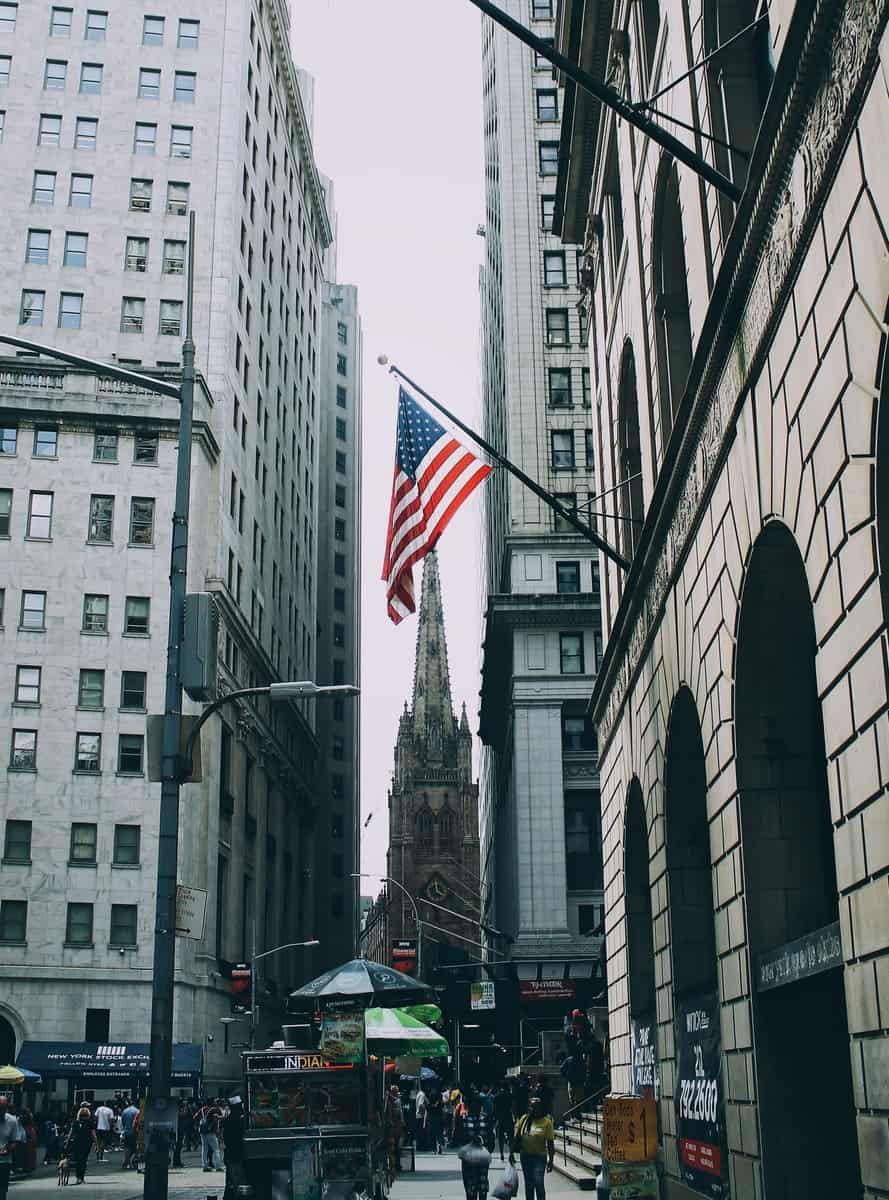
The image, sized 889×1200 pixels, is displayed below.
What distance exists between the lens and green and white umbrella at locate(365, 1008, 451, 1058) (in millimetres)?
25531

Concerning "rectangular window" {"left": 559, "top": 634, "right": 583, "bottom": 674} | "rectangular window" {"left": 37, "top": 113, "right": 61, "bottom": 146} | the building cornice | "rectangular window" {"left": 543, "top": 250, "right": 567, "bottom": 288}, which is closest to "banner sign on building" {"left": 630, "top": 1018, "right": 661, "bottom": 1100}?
the building cornice

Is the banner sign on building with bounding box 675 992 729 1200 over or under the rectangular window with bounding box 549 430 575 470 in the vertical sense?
under

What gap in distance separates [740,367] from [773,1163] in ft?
26.1

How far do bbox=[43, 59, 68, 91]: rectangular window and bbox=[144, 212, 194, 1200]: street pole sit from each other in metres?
57.8

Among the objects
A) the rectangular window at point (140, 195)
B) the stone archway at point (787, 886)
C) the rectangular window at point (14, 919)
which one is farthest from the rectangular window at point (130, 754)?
the stone archway at point (787, 886)

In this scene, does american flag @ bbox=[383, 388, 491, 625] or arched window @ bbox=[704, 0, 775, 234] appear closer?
arched window @ bbox=[704, 0, 775, 234]

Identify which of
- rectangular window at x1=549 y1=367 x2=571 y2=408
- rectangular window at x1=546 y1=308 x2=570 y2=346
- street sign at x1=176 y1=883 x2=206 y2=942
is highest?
rectangular window at x1=546 y1=308 x2=570 y2=346

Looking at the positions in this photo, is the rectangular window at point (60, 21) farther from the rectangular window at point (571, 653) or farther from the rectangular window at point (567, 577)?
the rectangular window at point (571, 653)

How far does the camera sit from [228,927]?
6172cm

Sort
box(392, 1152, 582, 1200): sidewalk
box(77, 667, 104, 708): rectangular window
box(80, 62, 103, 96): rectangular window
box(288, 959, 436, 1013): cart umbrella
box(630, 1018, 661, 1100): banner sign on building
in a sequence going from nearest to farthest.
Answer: box(630, 1018, 661, 1100): banner sign on building < box(288, 959, 436, 1013): cart umbrella < box(392, 1152, 582, 1200): sidewalk < box(77, 667, 104, 708): rectangular window < box(80, 62, 103, 96): rectangular window

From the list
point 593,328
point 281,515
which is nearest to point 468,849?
point 281,515

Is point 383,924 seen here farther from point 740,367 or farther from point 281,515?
point 740,367

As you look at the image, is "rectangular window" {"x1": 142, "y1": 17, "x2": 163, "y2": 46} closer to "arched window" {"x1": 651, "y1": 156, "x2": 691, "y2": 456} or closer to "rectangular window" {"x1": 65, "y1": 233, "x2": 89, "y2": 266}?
"rectangular window" {"x1": 65, "y1": 233, "x2": 89, "y2": 266}

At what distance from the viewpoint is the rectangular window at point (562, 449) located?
207ft
